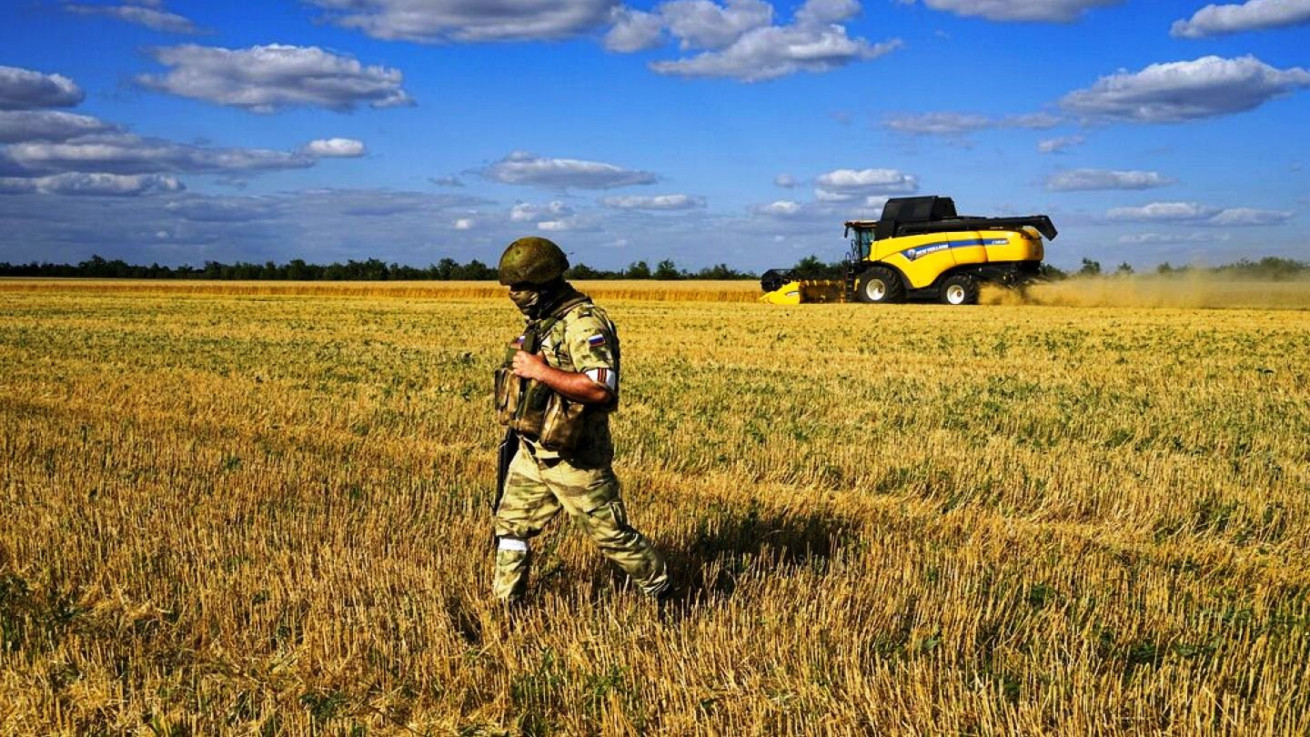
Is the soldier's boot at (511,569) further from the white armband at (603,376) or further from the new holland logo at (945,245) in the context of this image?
the new holland logo at (945,245)

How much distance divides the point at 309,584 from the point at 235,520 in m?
1.96

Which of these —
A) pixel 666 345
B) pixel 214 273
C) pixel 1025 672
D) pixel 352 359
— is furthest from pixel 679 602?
pixel 214 273

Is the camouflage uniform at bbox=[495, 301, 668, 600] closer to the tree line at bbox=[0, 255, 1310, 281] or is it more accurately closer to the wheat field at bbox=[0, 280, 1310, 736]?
the wheat field at bbox=[0, 280, 1310, 736]

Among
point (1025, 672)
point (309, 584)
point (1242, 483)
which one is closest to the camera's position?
point (1025, 672)

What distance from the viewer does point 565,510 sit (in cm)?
567

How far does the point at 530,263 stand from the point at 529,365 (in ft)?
1.53

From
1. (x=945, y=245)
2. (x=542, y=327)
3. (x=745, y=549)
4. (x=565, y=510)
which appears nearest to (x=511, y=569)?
(x=565, y=510)

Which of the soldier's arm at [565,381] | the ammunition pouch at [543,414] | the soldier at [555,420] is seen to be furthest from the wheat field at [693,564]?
the soldier's arm at [565,381]

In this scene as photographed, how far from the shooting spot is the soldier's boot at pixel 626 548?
5.49 meters

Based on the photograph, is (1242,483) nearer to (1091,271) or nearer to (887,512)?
(887,512)

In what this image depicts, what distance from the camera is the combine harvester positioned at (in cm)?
3459

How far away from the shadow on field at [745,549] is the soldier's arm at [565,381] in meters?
1.21

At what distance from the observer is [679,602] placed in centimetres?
593

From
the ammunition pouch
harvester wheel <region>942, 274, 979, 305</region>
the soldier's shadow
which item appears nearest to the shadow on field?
the soldier's shadow
